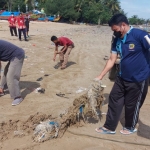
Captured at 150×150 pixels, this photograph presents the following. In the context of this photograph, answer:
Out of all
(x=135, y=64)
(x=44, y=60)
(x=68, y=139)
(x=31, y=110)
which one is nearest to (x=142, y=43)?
(x=135, y=64)

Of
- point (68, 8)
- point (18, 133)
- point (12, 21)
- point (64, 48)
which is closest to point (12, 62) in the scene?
point (18, 133)

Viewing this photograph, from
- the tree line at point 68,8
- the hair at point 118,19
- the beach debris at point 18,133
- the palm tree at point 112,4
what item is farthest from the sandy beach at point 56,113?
the palm tree at point 112,4

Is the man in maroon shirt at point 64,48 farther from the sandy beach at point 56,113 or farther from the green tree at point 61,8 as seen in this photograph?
the green tree at point 61,8

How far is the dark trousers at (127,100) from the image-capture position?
3490 millimetres

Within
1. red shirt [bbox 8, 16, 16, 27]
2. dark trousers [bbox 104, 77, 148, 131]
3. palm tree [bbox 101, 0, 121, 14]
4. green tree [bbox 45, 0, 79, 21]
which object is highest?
palm tree [bbox 101, 0, 121, 14]

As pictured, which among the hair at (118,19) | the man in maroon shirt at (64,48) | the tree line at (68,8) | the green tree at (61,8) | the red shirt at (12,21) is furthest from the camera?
the green tree at (61,8)

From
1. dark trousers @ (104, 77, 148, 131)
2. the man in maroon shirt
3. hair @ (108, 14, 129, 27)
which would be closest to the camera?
hair @ (108, 14, 129, 27)

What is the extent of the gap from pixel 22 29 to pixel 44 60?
6.25 metres

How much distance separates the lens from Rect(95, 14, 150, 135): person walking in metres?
3.33

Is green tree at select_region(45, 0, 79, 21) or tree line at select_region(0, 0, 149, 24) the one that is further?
green tree at select_region(45, 0, 79, 21)

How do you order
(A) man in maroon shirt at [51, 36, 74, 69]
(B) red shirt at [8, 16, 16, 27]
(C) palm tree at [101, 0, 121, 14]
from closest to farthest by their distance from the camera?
(A) man in maroon shirt at [51, 36, 74, 69] → (B) red shirt at [8, 16, 16, 27] → (C) palm tree at [101, 0, 121, 14]

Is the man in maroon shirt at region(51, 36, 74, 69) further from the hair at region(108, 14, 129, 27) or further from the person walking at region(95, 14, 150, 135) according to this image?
the hair at region(108, 14, 129, 27)

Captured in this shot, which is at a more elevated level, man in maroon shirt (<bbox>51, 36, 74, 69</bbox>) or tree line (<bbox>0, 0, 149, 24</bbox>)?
tree line (<bbox>0, 0, 149, 24</bbox>)

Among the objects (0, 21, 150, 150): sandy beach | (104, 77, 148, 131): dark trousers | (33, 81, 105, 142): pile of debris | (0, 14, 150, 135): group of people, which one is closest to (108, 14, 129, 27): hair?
(0, 14, 150, 135): group of people
